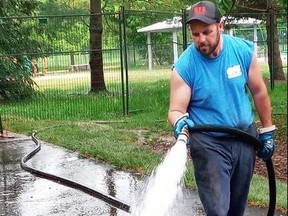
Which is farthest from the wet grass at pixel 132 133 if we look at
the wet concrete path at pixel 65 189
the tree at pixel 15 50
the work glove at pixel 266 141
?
the work glove at pixel 266 141

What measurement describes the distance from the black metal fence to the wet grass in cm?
26

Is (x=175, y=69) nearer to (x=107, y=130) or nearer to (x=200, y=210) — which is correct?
(x=200, y=210)

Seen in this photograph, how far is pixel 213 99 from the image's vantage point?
3783 millimetres

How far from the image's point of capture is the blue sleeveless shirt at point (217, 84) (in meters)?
3.78

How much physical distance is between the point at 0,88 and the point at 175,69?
361 inches

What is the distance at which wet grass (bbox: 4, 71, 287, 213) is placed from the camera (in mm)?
7400

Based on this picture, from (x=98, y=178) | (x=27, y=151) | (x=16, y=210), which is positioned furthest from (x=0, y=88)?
(x=16, y=210)

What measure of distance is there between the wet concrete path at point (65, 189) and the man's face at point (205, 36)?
1806 mm

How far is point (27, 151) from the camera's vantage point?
351 inches

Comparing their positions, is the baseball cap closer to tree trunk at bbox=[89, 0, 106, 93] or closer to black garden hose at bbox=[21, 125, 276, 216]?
black garden hose at bbox=[21, 125, 276, 216]

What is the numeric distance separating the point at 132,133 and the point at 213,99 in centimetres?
703

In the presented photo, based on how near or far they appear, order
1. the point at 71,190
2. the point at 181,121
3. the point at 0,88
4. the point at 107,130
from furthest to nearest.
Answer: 1. the point at 0,88
2. the point at 107,130
3. the point at 71,190
4. the point at 181,121

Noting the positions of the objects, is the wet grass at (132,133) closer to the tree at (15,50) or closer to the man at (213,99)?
the tree at (15,50)

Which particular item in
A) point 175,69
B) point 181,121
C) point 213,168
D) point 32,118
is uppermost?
point 175,69
